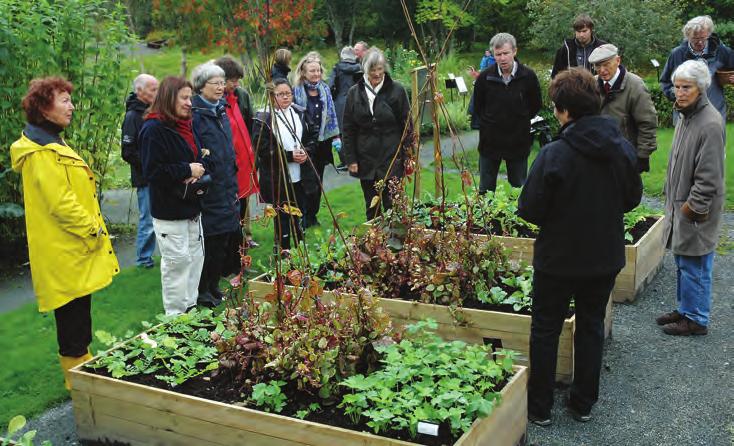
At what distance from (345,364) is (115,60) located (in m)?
5.56

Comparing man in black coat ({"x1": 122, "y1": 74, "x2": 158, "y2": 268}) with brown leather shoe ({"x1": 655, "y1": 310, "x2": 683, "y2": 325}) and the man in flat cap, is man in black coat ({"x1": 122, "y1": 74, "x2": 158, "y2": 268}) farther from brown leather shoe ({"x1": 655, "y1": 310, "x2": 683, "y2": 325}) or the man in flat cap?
brown leather shoe ({"x1": 655, "y1": 310, "x2": 683, "y2": 325})

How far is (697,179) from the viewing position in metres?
4.97

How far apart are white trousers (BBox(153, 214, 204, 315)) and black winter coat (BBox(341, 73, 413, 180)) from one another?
211cm

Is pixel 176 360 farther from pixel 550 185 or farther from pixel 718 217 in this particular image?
pixel 718 217

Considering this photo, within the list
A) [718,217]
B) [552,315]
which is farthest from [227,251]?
[718,217]

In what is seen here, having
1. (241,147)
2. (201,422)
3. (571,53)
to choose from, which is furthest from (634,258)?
(201,422)

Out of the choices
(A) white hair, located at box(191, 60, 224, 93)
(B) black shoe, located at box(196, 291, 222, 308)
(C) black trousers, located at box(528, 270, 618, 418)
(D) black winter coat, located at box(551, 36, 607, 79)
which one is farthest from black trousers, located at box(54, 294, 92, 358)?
(D) black winter coat, located at box(551, 36, 607, 79)

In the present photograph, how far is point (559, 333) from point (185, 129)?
2869mm

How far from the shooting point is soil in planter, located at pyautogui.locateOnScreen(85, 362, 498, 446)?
3.53 m

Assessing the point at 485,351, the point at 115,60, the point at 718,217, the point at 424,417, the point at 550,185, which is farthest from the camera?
the point at 115,60

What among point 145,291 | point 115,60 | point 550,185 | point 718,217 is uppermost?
point 115,60

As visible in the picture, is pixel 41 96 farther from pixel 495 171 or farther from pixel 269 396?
pixel 495 171

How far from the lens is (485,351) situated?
13.7 feet

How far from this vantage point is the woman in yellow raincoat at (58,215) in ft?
→ 14.5
